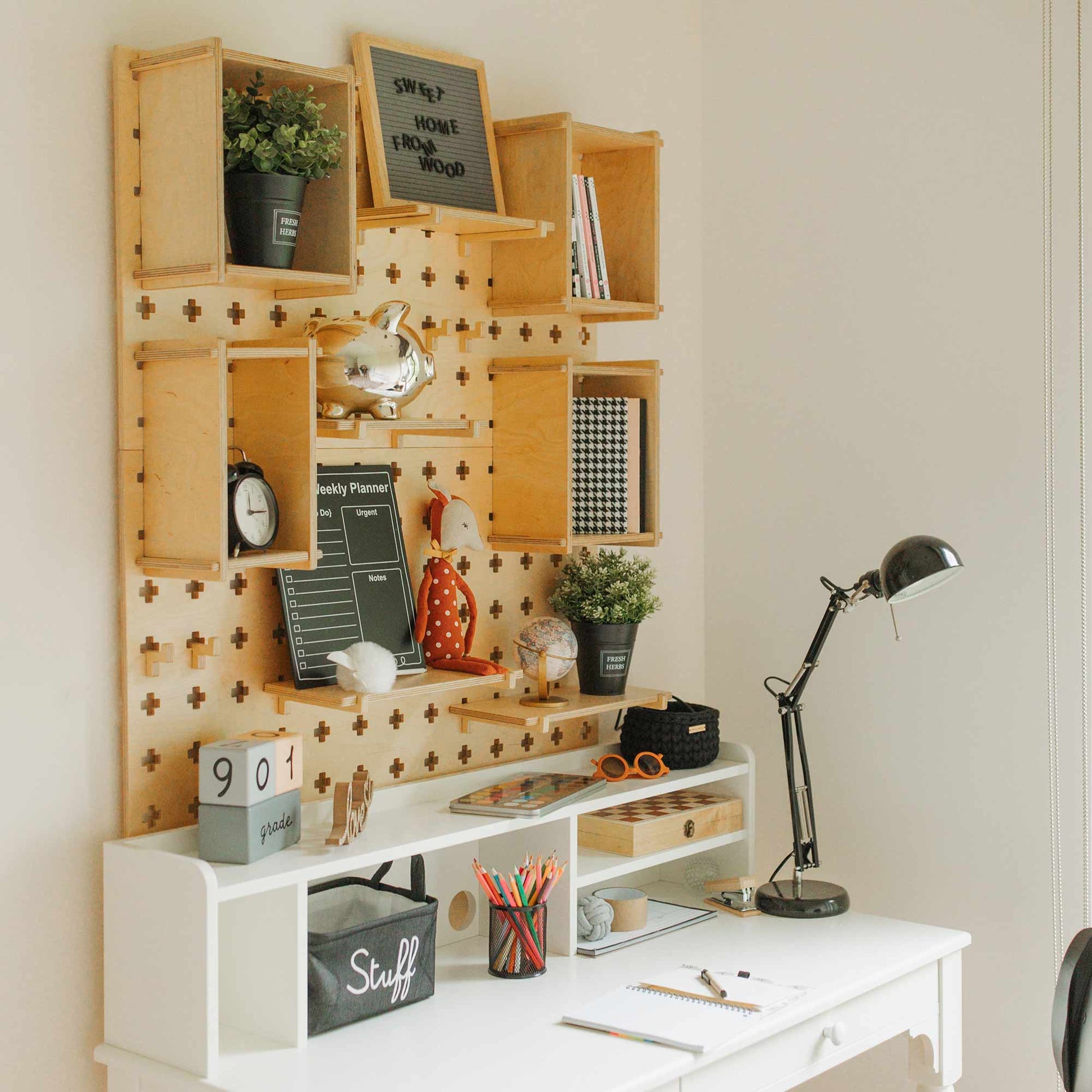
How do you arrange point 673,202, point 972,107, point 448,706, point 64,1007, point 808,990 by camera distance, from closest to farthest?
1. point 64,1007
2. point 808,990
3. point 448,706
4. point 972,107
5. point 673,202

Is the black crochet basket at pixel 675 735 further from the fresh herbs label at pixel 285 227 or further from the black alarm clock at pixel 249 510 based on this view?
the fresh herbs label at pixel 285 227

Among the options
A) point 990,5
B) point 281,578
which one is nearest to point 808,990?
point 281,578

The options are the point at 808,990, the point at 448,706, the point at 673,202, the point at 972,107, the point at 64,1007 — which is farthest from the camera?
the point at 673,202

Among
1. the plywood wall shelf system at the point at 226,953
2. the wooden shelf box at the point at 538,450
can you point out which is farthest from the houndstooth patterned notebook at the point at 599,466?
the plywood wall shelf system at the point at 226,953

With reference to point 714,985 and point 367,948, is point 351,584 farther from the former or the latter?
point 714,985

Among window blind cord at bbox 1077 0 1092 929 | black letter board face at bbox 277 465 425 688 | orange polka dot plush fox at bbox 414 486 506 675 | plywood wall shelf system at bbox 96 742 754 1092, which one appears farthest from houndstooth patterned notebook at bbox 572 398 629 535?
window blind cord at bbox 1077 0 1092 929

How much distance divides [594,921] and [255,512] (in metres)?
0.92

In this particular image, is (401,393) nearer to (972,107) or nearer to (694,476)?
(694,476)

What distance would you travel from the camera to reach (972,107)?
251 centimetres

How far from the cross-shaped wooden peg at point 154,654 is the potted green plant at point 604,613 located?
816mm

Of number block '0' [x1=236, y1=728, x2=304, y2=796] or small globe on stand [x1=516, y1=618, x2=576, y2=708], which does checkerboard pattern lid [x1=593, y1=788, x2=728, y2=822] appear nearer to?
small globe on stand [x1=516, y1=618, x2=576, y2=708]

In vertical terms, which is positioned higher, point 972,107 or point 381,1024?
point 972,107

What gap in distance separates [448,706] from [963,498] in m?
1.06

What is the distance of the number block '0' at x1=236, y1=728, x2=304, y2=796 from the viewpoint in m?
1.87
